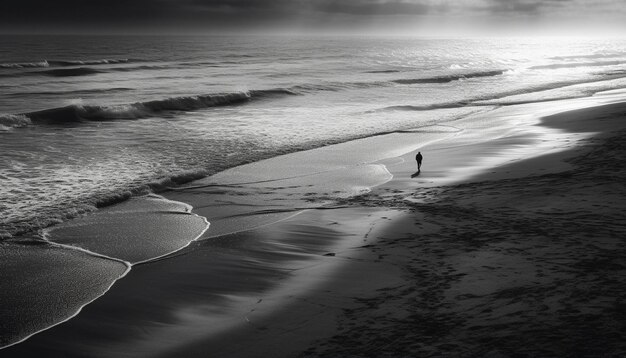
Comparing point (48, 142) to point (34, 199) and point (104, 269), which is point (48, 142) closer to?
point (34, 199)

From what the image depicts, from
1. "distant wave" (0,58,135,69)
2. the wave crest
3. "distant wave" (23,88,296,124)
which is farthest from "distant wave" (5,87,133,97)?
the wave crest

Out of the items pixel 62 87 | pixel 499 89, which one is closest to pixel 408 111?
pixel 499 89

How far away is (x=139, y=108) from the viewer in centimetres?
2639

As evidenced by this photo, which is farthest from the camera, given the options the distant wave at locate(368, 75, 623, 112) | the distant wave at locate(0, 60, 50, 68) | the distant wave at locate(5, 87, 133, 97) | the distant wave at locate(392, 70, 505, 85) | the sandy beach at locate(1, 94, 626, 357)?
the distant wave at locate(0, 60, 50, 68)

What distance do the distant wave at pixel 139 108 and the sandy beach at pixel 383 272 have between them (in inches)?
551

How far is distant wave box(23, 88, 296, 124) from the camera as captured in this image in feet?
76.6

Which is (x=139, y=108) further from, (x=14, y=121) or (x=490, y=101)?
(x=490, y=101)

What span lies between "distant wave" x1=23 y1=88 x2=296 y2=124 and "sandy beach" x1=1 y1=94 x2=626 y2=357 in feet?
45.9

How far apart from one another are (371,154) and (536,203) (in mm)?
6774

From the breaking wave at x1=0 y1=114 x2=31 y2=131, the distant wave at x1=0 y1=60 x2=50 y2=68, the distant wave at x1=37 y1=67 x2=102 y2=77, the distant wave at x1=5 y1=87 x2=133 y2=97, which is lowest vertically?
the breaking wave at x1=0 y1=114 x2=31 y2=131

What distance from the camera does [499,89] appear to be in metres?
37.2

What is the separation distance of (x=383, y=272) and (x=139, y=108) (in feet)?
72.5

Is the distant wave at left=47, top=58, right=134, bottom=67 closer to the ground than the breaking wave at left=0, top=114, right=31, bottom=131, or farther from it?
farther from it

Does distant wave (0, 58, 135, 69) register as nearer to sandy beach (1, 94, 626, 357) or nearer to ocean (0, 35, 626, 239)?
ocean (0, 35, 626, 239)
